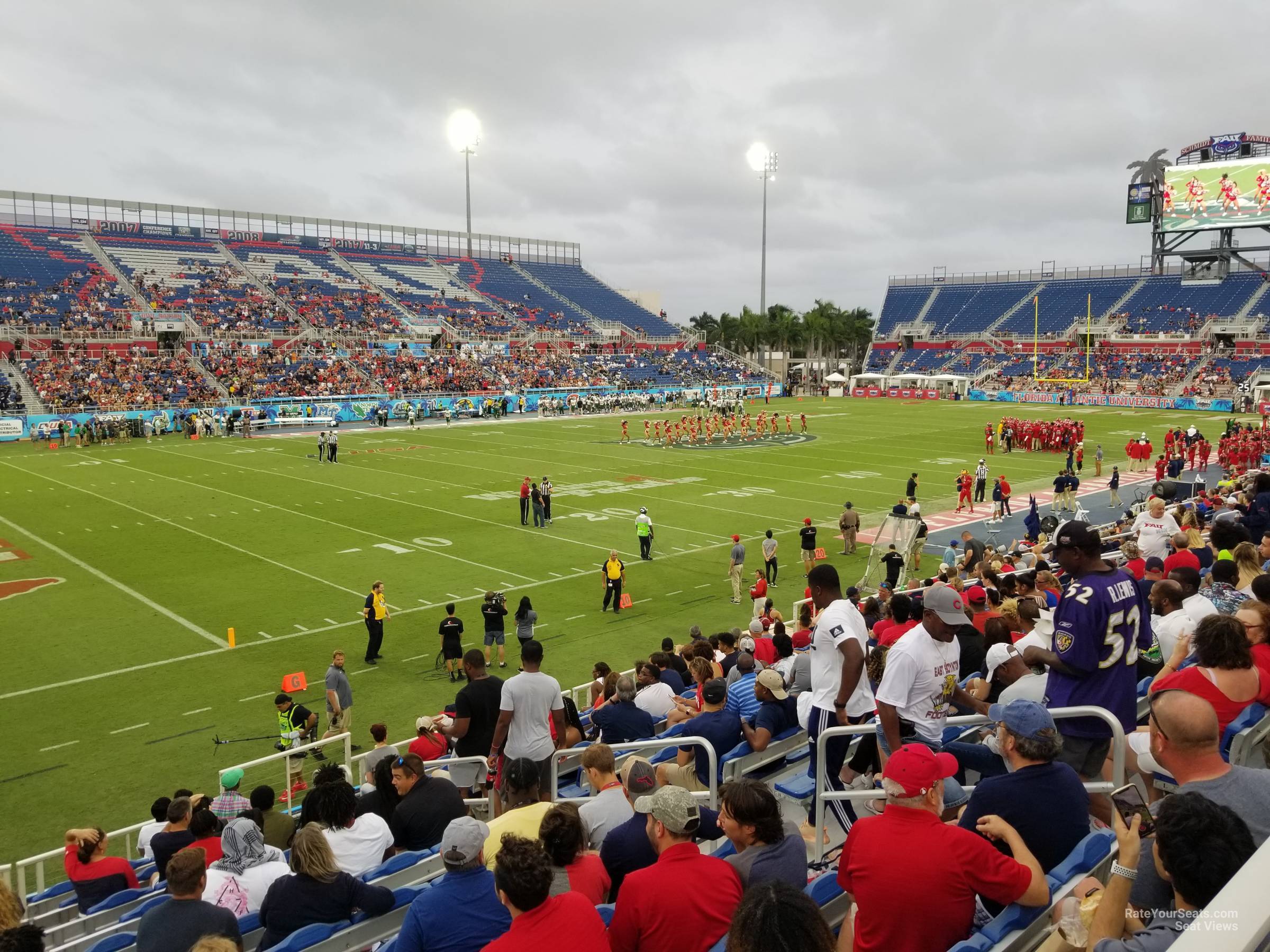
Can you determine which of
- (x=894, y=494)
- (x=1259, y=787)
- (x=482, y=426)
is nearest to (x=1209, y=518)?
→ (x=894, y=494)

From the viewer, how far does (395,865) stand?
5336 millimetres

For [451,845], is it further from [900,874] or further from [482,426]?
[482,426]

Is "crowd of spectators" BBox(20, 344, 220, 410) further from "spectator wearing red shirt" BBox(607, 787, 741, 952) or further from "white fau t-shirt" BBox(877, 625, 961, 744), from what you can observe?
"spectator wearing red shirt" BBox(607, 787, 741, 952)

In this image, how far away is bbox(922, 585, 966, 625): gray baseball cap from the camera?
538cm

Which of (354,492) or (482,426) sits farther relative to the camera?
(482,426)

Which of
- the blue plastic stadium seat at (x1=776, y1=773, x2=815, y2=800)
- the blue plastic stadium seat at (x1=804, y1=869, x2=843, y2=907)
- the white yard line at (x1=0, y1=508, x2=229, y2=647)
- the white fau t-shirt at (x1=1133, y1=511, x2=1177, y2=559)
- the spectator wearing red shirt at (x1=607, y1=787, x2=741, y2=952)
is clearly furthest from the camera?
the white yard line at (x1=0, y1=508, x2=229, y2=647)

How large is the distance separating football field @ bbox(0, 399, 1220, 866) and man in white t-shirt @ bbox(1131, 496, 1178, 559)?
6.25 metres

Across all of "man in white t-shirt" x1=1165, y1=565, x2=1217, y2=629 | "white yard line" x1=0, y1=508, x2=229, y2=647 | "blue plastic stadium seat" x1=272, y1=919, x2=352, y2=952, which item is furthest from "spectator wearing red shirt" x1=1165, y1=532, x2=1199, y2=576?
"white yard line" x1=0, y1=508, x2=229, y2=647

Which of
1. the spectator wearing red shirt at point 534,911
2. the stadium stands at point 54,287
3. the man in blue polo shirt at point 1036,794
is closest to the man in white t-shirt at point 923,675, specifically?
the man in blue polo shirt at point 1036,794

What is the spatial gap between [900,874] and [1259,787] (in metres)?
1.36

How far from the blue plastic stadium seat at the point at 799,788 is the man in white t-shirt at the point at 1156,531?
8.94 metres

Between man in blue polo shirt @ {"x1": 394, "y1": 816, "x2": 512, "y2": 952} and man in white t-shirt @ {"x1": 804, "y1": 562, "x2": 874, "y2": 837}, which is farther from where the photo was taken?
man in white t-shirt @ {"x1": 804, "y1": 562, "x2": 874, "y2": 837}

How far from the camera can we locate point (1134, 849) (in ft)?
9.98

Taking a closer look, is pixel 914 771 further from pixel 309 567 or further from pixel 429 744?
pixel 309 567
